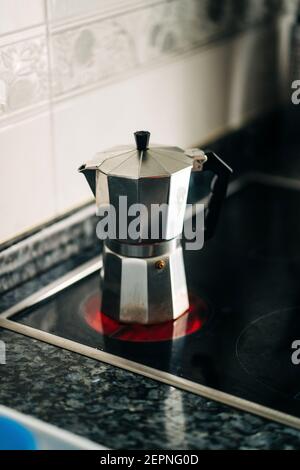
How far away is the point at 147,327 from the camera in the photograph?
0.97 m

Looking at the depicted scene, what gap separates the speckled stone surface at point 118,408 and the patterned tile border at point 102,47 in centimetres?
31

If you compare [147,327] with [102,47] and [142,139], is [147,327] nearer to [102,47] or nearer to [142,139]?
[142,139]

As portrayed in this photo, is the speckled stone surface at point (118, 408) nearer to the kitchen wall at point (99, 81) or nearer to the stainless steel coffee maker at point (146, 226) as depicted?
the stainless steel coffee maker at point (146, 226)

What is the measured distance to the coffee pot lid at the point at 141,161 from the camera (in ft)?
3.00

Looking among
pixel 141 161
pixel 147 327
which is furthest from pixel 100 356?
pixel 141 161

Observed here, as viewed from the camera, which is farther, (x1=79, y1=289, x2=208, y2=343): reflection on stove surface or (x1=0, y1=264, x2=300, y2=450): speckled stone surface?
(x1=79, y1=289, x2=208, y2=343): reflection on stove surface

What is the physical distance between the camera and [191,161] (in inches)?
37.2

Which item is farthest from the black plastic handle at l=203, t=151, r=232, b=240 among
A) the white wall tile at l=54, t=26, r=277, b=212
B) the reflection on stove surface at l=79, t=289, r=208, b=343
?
the white wall tile at l=54, t=26, r=277, b=212

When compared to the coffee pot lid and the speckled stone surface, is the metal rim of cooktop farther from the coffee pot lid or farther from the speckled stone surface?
the coffee pot lid

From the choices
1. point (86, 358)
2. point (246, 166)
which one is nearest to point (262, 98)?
point (246, 166)

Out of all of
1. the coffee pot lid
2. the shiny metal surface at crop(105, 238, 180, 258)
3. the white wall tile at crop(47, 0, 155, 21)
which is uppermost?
the white wall tile at crop(47, 0, 155, 21)

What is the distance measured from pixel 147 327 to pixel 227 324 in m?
0.10

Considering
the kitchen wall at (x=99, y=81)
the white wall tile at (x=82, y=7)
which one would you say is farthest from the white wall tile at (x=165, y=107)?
the white wall tile at (x=82, y=7)

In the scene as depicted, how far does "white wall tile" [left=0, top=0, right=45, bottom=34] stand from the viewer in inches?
37.4
